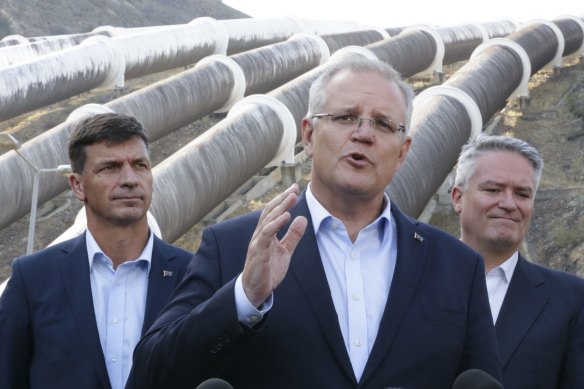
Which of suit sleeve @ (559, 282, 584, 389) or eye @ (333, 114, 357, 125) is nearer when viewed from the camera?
eye @ (333, 114, 357, 125)

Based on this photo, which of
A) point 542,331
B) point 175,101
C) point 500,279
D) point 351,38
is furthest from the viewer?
point 351,38

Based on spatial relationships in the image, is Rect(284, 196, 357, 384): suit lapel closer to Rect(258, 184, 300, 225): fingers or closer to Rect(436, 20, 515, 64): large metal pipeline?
Rect(258, 184, 300, 225): fingers

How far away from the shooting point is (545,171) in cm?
2389

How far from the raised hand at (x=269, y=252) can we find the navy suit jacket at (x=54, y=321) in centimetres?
146

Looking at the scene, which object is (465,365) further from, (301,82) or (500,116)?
(500,116)

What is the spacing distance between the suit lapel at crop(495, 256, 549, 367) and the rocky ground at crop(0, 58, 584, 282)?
1308 cm

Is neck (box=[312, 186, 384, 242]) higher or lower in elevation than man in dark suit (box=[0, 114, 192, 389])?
higher

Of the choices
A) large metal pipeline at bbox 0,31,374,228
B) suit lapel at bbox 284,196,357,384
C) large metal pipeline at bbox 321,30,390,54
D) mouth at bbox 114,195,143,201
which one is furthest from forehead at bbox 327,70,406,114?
large metal pipeline at bbox 321,30,390,54

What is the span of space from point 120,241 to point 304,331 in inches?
58.9

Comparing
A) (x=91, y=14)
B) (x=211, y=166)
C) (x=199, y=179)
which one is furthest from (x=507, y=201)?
(x=91, y=14)

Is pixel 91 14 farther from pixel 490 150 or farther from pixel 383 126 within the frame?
pixel 383 126

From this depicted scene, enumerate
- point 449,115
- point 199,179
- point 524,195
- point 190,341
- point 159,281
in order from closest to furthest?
point 190,341 < point 159,281 < point 524,195 < point 199,179 < point 449,115

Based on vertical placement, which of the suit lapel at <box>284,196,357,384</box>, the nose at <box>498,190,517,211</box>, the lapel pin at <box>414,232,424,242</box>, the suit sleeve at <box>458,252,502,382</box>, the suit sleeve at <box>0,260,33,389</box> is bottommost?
the suit sleeve at <box>0,260,33,389</box>

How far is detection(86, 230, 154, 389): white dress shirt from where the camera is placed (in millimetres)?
4516
